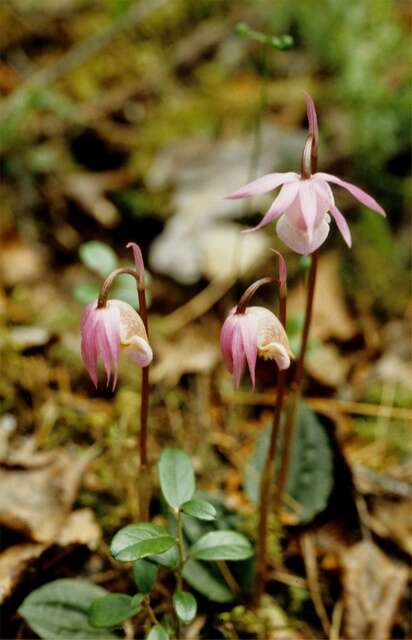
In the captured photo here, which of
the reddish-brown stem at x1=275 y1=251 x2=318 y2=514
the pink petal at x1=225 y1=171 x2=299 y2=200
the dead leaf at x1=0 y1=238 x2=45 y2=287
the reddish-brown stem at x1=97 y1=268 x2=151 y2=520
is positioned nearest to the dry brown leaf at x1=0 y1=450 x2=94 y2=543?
the reddish-brown stem at x1=97 y1=268 x2=151 y2=520

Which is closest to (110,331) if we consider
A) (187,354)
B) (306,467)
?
(306,467)

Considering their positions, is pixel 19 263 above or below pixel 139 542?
above

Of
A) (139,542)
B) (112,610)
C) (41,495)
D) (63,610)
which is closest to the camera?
(139,542)

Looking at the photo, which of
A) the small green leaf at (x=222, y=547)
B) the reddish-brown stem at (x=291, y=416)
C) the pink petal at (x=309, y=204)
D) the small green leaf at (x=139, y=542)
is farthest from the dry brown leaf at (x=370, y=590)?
the pink petal at (x=309, y=204)

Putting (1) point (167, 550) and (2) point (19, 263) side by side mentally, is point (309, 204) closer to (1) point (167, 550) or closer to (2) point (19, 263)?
(1) point (167, 550)

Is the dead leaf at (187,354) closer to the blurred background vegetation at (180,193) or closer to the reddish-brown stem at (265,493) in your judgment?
the blurred background vegetation at (180,193)

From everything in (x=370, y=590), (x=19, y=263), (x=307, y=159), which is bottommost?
(x=370, y=590)

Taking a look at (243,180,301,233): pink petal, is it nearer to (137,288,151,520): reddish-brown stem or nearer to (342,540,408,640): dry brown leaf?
(137,288,151,520): reddish-brown stem
